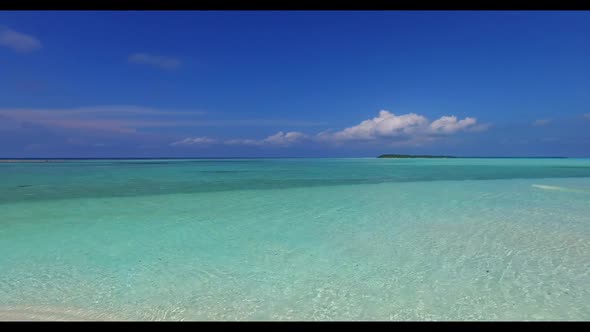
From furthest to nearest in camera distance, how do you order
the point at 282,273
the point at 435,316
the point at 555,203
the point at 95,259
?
the point at 555,203
the point at 95,259
the point at 282,273
the point at 435,316

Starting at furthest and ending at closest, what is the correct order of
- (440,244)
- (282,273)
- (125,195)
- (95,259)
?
(125,195)
(440,244)
(95,259)
(282,273)

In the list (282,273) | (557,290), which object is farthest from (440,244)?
(282,273)

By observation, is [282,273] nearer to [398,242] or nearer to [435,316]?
[435,316]

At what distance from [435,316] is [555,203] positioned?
1050 centimetres

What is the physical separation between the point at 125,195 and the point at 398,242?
1223cm

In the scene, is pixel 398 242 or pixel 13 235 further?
pixel 13 235

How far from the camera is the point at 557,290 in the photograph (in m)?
4.00
